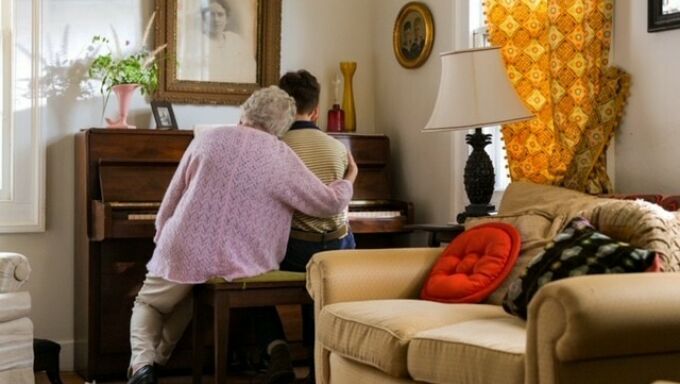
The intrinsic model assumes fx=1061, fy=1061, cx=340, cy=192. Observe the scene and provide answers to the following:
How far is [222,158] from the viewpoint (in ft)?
13.0

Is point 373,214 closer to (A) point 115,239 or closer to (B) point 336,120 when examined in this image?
(B) point 336,120

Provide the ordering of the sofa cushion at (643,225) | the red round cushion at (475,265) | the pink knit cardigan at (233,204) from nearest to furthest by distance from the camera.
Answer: the sofa cushion at (643,225)
the red round cushion at (475,265)
the pink knit cardigan at (233,204)

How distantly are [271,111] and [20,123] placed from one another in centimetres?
162

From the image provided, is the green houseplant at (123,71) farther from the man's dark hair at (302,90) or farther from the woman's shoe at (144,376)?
the woman's shoe at (144,376)

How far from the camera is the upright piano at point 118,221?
4.84 metres

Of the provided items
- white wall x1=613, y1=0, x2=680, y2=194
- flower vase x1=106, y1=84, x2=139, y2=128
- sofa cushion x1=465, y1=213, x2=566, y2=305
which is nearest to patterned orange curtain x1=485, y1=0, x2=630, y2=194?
white wall x1=613, y1=0, x2=680, y2=194

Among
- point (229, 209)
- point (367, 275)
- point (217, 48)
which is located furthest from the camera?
point (217, 48)

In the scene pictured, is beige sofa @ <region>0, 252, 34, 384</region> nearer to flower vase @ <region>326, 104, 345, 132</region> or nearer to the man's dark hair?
the man's dark hair

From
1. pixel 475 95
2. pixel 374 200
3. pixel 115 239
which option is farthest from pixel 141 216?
Answer: pixel 475 95

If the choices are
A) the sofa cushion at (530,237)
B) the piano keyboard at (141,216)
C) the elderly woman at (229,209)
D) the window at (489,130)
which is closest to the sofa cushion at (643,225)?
the sofa cushion at (530,237)

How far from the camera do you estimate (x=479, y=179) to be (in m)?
4.24

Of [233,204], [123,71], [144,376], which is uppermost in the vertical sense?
[123,71]

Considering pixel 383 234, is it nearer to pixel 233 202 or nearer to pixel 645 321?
pixel 233 202

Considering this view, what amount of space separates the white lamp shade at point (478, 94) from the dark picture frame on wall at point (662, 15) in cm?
55
